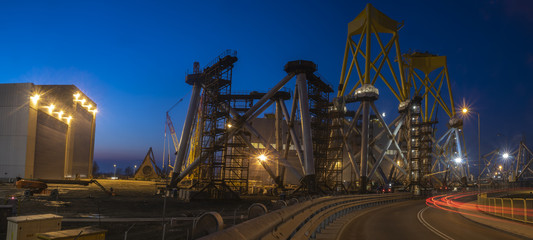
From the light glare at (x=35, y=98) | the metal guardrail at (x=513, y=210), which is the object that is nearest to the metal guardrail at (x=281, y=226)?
the metal guardrail at (x=513, y=210)

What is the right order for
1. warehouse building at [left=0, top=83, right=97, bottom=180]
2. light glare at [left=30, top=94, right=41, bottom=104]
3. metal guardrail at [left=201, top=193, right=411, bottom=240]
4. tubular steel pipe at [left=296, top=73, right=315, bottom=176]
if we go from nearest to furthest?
metal guardrail at [left=201, top=193, right=411, bottom=240] < tubular steel pipe at [left=296, top=73, right=315, bottom=176] < warehouse building at [left=0, top=83, right=97, bottom=180] < light glare at [left=30, top=94, right=41, bottom=104]

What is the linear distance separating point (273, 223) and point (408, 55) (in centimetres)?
9047

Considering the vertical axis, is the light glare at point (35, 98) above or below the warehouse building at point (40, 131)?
above

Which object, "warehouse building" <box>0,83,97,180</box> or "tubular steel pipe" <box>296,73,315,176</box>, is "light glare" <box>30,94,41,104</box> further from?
"tubular steel pipe" <box>296,73,315,176</box>

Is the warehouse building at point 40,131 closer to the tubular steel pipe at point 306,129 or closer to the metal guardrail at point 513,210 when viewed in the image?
the tubular steel pipe at point 306,129

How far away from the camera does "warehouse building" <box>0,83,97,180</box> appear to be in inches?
2261

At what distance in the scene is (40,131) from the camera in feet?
202

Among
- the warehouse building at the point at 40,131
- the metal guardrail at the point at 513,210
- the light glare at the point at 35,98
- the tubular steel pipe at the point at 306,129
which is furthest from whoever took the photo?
the light glare at the point at 35,98

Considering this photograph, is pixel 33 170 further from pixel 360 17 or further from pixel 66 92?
pixel 360 17

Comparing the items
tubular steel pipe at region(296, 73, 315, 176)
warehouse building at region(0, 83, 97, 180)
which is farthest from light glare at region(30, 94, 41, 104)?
tubular steel pipe at region(296, 73, 315, 176)

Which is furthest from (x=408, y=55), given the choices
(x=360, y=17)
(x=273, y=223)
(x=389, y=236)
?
(x=273, y=223)

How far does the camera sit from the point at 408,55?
89750 mm

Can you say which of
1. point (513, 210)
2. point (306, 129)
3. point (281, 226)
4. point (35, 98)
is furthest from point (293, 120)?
point (281, 226)

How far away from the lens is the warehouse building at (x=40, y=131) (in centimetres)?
5744
